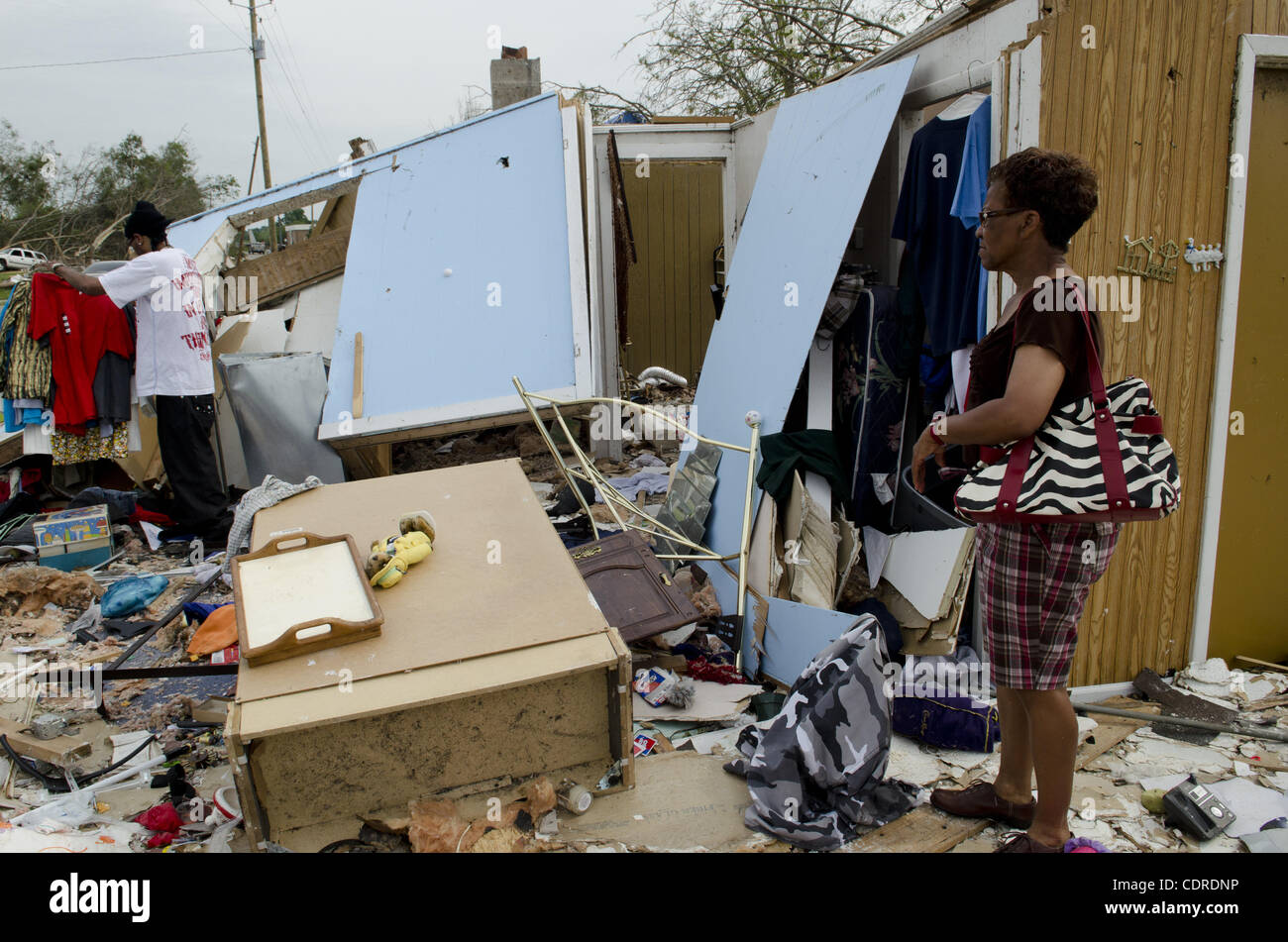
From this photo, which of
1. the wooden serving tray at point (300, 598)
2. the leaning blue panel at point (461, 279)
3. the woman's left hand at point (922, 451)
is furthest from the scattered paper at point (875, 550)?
the leaning blue panel at point (461, 279)

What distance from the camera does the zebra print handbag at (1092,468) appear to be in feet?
6.40

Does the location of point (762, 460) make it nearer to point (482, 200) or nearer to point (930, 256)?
point (930, 256)

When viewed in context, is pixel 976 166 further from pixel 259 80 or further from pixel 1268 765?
pixel 259 80

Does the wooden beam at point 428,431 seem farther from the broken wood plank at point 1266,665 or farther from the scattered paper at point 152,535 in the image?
the broken wood plank at point 1266,665

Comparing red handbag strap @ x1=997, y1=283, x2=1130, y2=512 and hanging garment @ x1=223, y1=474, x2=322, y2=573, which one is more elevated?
red handbag strap @ x1=997, y1=283, x2=1130, y2=512

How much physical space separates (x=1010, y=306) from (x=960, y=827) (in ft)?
4.91

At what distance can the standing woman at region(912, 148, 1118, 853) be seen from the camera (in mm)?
1941

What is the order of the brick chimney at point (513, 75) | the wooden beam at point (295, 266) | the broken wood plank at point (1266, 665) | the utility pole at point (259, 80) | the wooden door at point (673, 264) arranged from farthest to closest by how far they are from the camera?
the utility pole at point (259, 80) < the wooden door at point (673, 264) < the brick chimney at point (513, 75) < the wooden beam at point (295, 266) < the broken wood plank at point (1266, 665)

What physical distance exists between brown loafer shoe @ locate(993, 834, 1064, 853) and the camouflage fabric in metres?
0.31

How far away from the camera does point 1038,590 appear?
2068mm

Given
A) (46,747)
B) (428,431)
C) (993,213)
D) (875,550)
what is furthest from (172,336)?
(993,213)

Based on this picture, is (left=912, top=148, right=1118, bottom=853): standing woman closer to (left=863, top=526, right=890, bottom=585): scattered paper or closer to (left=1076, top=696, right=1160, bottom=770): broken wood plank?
(left=1076, top=696, right=1160, bottom=770): broken wood plank

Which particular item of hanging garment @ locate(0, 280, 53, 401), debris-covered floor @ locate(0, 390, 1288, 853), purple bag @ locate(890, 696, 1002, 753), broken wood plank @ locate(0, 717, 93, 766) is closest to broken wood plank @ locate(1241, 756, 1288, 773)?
debris-covered floor @ locate(0, 390, 1288, 853)

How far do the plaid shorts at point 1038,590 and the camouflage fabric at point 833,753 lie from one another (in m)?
0.47
